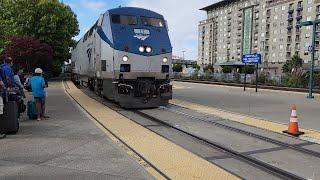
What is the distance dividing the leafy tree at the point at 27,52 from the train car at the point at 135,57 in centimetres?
2760

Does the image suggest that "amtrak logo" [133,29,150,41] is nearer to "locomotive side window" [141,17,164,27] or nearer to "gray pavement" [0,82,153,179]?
"locomotive side window" [141,17,164,27]

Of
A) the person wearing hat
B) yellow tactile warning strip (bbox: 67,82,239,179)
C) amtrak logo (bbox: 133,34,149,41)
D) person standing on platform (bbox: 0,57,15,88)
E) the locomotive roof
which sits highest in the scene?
the locomotive roof

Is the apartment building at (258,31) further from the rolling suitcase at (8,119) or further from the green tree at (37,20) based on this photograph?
the rolling suitcase at (8,119)

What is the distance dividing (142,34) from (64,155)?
9648mm

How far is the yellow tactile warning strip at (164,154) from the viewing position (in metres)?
7.18

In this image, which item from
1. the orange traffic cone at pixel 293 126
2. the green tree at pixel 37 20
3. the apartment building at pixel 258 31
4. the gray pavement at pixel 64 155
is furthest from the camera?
the apartment building at pixel 258 31

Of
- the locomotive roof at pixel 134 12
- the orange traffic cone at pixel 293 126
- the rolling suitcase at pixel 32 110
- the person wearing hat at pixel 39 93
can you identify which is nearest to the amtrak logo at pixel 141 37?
the locomotive roof at pixel 134 12

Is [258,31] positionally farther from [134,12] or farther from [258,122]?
[258,122]

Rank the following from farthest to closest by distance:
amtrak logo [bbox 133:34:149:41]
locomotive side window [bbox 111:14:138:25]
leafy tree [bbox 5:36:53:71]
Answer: leafy tree [bbox 5:36:53:71]
locomotive side window [bbox 111:14:138:25]
amtrak logo [bbox 133:34:149:41]

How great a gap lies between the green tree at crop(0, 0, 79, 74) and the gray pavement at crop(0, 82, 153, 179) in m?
41.6

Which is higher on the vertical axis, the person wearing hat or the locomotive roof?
the locomotive roof

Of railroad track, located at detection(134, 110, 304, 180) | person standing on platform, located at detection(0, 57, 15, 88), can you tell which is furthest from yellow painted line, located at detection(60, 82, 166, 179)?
person standing on platform, located at detection(0, 57, 15, 88)

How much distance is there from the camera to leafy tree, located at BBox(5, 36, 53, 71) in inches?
1725

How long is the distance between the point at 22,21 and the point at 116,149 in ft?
151
